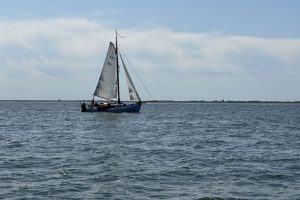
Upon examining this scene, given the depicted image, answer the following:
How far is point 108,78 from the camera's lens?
91500 mm

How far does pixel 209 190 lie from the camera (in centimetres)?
2009

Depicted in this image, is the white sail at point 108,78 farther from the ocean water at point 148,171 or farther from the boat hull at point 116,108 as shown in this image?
Answer: the ocean water at point 148,171

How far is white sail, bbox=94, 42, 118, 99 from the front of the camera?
9138 cm

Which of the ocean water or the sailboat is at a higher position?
the sailboat

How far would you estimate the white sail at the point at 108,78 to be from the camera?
91.4m

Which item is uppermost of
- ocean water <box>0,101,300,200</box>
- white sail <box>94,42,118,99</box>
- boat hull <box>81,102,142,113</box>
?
white sail <box>94,42,118,99</box>

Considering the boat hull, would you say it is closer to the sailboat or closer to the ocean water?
the sailboat

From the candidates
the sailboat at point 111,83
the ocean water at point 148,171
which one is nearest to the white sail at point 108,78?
the sailboat at point 111,83

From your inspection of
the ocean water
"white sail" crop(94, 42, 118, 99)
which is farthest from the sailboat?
the ocean water

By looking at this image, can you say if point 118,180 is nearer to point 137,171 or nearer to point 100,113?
point 137,171

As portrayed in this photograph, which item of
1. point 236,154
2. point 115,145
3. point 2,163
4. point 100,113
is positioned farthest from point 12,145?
point 100,113

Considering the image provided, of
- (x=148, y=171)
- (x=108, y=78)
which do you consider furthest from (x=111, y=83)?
(x=148, y=171)

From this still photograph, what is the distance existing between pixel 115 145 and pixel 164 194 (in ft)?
63.9

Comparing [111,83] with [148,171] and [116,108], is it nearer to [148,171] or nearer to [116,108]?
[116,108]
